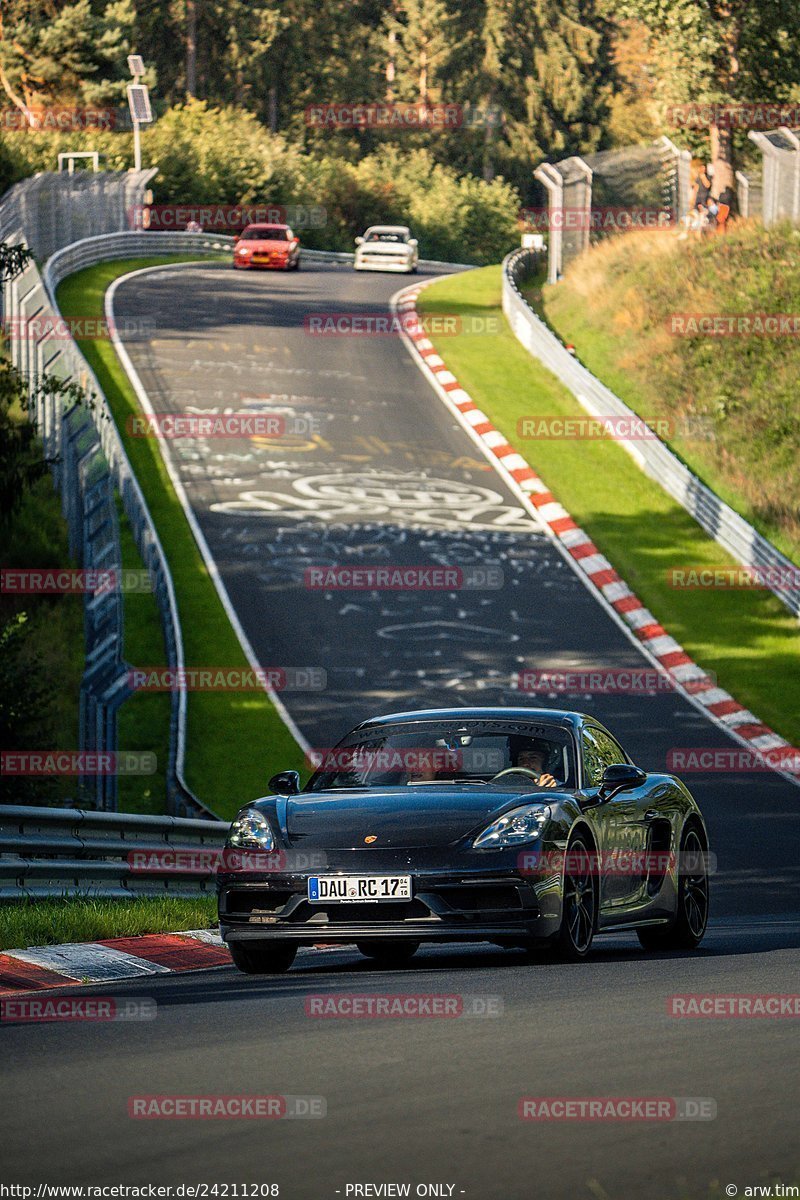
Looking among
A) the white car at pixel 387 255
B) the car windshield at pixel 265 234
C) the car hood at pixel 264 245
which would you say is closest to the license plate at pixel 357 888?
the car hood at pixel 264 245

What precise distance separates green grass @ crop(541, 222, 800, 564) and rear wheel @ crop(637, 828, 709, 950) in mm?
17508

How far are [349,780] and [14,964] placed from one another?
2002 mm

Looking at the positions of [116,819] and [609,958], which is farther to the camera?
[116,819]

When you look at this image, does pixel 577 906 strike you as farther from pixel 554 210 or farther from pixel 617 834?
pixel 554 210

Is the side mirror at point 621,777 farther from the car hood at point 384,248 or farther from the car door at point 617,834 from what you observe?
the car hood at point 384,248

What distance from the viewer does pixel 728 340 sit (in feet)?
124

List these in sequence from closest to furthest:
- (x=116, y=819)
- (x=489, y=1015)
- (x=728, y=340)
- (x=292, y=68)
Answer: (x=489, y=1015)
(x=116, y=819)
(x=728, y=340)
(x=292, y=68)

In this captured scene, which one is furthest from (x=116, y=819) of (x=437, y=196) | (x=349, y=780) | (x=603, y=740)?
(x=437, y=196)

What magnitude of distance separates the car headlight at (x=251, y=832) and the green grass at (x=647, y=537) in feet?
43.1

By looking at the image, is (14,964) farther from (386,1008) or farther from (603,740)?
(603,740)

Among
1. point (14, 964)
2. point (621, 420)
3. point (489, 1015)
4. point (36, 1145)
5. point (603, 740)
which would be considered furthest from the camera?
point (621, 420)

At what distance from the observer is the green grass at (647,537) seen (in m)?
24.6

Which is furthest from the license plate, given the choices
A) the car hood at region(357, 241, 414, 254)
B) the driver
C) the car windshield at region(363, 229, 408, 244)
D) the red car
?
the car windshield at region(363, 229, 408, 244)

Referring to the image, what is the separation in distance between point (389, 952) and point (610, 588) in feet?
56.4
